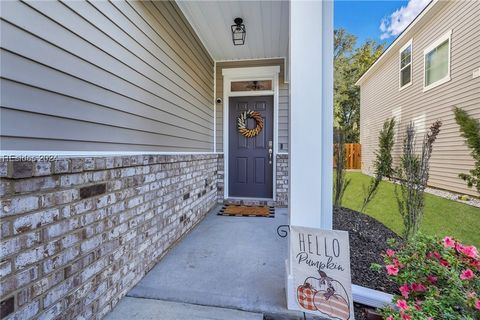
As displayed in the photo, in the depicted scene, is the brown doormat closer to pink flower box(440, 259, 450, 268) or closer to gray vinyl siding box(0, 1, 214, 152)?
gray vinyl siding box(0, 1, 214, 152)

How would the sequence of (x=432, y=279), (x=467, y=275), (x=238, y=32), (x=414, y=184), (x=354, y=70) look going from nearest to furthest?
(x=467, y=275) → (x=432, y=279) → (x=414, y=184) → (x=238, y=32) → (x=354, y=70)

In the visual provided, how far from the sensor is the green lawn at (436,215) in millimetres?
2996

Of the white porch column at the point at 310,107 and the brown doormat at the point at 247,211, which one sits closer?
the white porch column at the point at 310,107

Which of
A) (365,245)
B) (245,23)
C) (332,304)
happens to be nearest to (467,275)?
(332,304)

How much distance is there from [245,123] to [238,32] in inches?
64.3

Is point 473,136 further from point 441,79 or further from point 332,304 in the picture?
point 332,304

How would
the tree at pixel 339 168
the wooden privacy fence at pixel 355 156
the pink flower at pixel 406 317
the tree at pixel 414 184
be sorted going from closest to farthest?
the pink flower at pixel 406 317
the tree at pixel 414 184
the tree at pixel 339 168
the wooden privacy fence at pixel 355 156

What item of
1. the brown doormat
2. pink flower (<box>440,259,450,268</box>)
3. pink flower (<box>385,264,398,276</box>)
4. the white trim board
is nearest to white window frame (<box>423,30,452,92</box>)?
the brown doormat

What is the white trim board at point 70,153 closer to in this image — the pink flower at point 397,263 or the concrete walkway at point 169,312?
the concrete walkway at point 169,312

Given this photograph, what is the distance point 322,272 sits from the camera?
157 cm

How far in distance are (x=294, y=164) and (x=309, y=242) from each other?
50 centimetres

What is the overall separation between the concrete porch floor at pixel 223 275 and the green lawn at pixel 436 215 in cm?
163

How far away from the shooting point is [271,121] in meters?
4.83

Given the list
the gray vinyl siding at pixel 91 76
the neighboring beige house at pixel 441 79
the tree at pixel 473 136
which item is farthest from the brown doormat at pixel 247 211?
the tree at pixel 473 136
